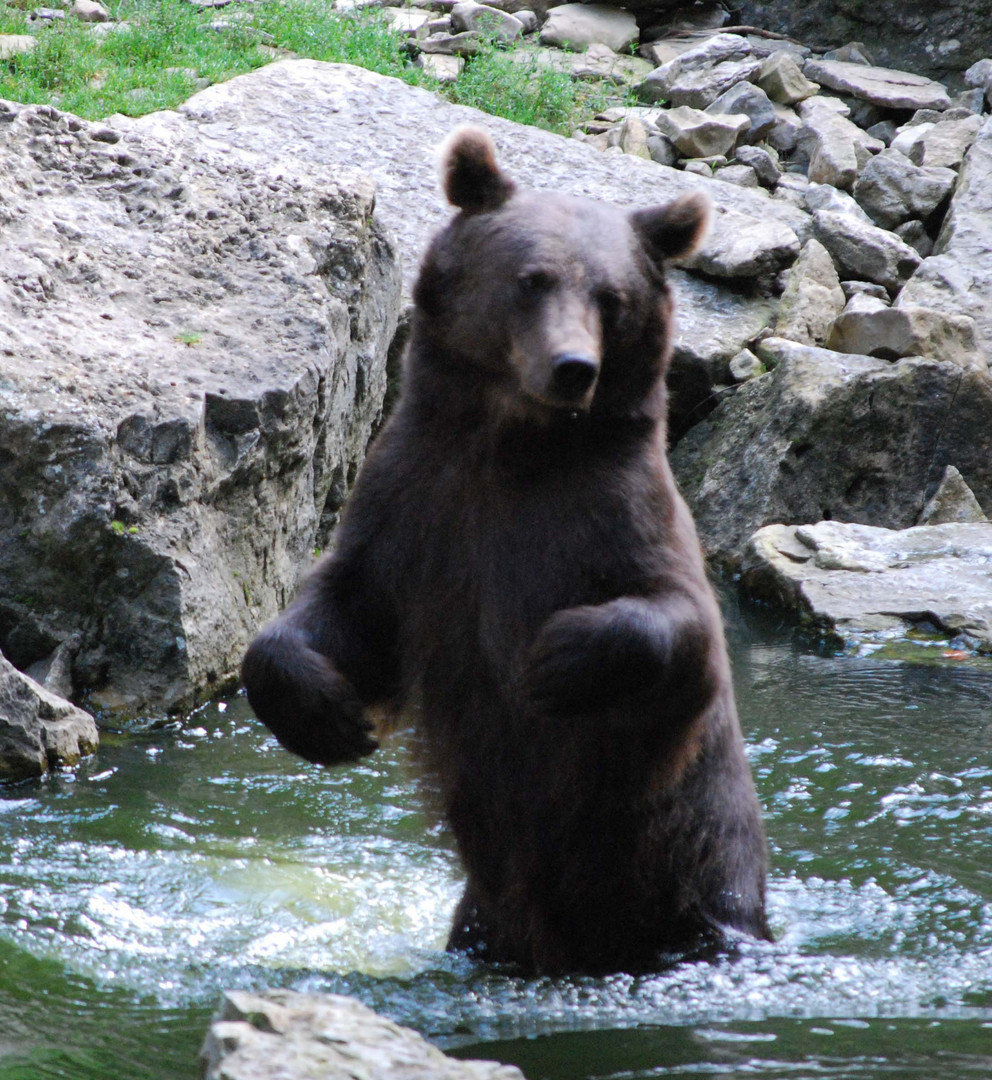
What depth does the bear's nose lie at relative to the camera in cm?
298

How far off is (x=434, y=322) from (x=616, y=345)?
0.45m

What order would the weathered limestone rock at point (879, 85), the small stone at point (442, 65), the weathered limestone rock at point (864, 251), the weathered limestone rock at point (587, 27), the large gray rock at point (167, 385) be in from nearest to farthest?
the large gray rock at point (167, 385) < the weathered limestone rock at point (864, 251) < the small stone at point (442, 65) < the weathered limestone rock at point (879, 85) < the weathered limestone rock at point (587, 27)

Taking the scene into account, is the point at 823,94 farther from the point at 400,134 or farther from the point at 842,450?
the point at 842,450

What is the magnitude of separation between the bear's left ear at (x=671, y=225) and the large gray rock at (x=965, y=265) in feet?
19.3

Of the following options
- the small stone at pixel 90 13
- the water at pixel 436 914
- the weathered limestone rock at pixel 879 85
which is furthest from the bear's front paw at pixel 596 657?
the weathered limestone rock at pixel 879 85

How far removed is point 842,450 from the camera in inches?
316

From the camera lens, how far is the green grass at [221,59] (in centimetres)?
972

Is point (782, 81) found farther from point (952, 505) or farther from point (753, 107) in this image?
point (952, 505)

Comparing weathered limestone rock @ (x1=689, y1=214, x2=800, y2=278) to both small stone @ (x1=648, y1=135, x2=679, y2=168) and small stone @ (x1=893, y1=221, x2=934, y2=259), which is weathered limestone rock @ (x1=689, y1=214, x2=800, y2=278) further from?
small stone @ (x1=648, y1=135, x2=679, y2=168)

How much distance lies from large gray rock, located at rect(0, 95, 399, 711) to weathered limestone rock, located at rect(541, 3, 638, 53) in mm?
6721

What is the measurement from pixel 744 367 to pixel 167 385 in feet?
14.6

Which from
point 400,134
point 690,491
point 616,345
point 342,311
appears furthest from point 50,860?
point 400,134

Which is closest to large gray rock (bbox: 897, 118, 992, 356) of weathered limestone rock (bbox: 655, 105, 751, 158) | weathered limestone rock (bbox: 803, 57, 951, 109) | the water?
weathered limestone rock (bbox: 655, 105, 751, 158)

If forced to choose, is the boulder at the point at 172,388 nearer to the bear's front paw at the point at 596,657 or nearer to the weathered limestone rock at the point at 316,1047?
the bear's front paw at the point at 596,657
